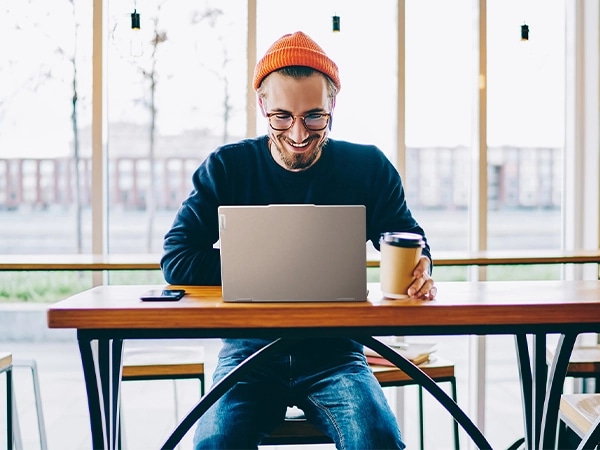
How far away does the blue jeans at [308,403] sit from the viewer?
1.35m

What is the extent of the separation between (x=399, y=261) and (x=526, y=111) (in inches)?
103

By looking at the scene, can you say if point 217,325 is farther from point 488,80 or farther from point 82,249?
point 488,80

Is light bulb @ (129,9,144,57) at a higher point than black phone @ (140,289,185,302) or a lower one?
higher

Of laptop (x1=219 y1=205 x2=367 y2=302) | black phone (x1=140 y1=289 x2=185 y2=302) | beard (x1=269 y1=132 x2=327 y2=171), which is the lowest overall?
black phone (x1=140 y1=289 x2=185 y2=302)

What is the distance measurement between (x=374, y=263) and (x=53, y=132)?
6.66ft

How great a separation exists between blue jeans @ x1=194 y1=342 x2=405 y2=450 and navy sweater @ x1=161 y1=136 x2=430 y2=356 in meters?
0.42

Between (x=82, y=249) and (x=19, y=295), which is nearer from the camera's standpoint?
(x=82, y=249)

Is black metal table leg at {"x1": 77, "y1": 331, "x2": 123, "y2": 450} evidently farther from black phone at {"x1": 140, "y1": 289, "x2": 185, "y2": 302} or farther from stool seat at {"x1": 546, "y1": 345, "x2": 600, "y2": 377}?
stool seat at {"x1": 546, "y1": 345, "x2": 600, "y2": 377}

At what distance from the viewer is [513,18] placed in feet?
11.2

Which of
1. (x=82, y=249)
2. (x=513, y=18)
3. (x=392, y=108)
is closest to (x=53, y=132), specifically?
(x=82, y=249)

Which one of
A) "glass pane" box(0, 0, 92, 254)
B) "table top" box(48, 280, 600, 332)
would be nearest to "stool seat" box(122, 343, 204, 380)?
"table top" box(48, 280, 600, 332)

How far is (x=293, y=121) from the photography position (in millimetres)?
1631

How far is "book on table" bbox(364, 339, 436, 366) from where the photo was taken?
1.99 m

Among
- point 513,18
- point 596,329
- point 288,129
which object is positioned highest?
point 513,18
